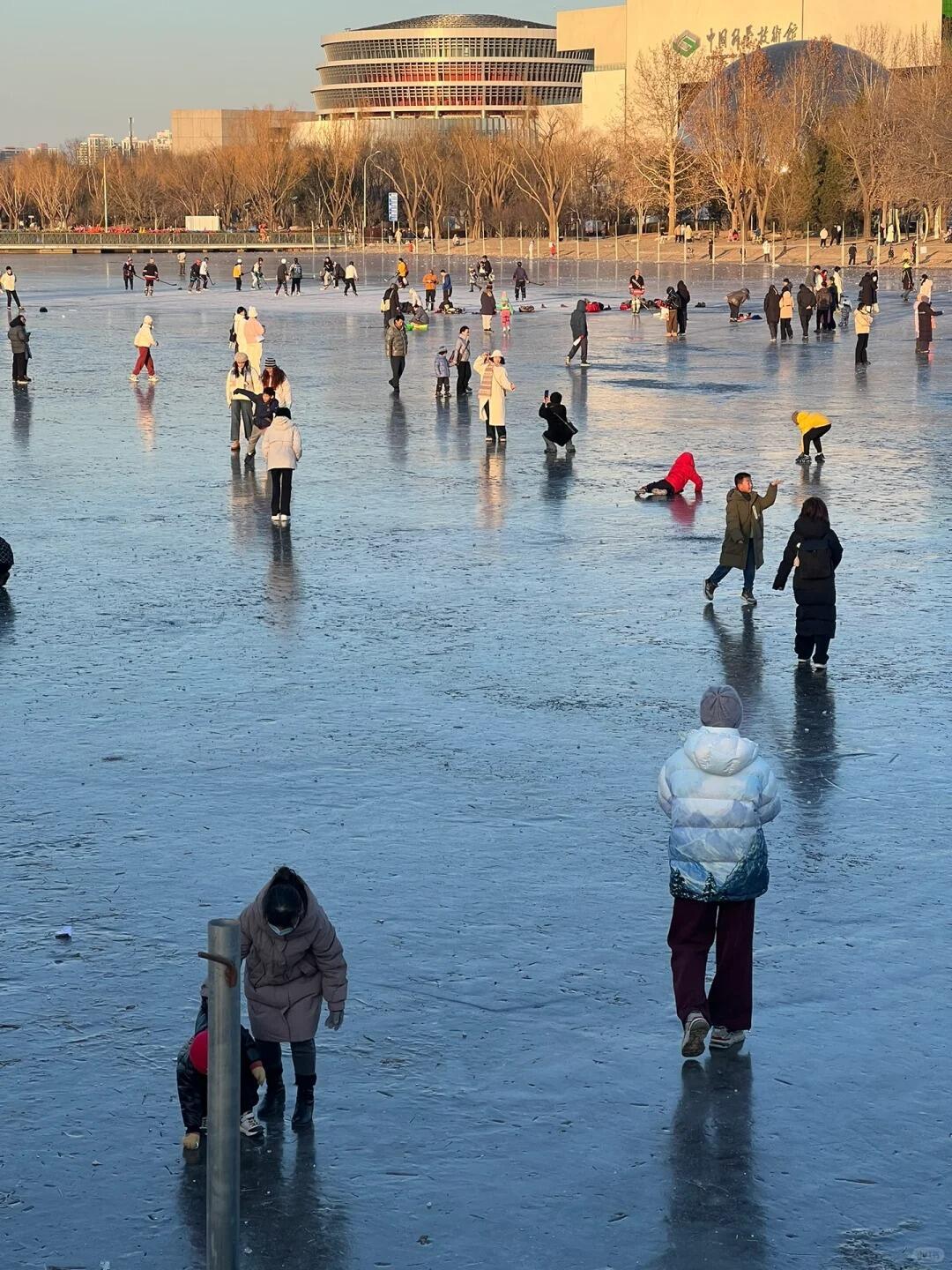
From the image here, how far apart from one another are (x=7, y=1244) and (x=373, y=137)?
158m

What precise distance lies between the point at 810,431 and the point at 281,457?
7.15m

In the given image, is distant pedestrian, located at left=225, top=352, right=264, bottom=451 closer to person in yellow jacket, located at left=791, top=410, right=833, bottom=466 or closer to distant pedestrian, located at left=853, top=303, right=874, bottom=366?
person in yellow jacket, located at left=791, top=410, right=833, bottom=466

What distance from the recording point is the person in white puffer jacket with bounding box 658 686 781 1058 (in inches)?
254

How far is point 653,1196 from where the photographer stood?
557 cm

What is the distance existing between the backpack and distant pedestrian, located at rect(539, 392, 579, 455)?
10.4m

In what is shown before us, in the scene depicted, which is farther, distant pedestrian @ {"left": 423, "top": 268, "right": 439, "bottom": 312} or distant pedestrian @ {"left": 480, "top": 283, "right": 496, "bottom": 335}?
distant pedestrian @ {"left": 423, "top": 268, "right": 439, "bottom": 312}

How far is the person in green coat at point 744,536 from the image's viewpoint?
44.3ft

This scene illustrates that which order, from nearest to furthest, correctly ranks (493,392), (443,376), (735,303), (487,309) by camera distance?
(493,392) → (443,376) → (487,309) → (735,303)

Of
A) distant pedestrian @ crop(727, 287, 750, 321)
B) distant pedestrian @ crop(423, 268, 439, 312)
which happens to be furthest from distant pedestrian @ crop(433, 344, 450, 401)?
distant pedestrian @ crop(423, 268, 439, 312)

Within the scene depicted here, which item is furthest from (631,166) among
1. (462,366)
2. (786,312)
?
(462,366)

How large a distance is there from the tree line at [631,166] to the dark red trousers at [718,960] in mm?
73929

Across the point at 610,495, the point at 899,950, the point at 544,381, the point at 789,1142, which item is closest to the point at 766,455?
the point at 610,495

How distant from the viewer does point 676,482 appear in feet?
63.2

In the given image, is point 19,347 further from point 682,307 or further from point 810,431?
point 682,307
